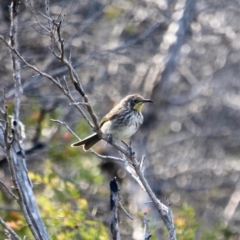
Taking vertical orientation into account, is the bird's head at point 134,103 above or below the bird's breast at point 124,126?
above

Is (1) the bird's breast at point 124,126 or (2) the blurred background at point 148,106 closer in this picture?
(1) the bird's breast at point 124,126

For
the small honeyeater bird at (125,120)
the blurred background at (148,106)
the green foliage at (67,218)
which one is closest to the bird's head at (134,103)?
the small honeyeater bird at (125,120)

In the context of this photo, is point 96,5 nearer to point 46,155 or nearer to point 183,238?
point 46,155

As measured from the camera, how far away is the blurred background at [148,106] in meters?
8.85

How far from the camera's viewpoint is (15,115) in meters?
5.25

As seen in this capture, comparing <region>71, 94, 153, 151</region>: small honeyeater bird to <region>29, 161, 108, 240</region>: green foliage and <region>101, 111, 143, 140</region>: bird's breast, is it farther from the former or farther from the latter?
<region>29, 161, 108, 240</region>: green foliage

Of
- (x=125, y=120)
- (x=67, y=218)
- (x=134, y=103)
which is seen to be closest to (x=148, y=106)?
(x=67, y=218)

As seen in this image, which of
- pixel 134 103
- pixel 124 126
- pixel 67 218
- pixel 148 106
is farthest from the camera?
pixel 148 106

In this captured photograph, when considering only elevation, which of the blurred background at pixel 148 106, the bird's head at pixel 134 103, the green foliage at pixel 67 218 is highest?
the blurred background at pixel 148 106

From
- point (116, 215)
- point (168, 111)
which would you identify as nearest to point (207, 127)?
point (168, 111)

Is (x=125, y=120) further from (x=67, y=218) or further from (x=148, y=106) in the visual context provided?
(x=148, y=106)

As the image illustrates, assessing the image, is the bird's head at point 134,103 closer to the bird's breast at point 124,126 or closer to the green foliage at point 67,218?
the bird's breast at point 124,126

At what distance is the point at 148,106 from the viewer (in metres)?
10.8

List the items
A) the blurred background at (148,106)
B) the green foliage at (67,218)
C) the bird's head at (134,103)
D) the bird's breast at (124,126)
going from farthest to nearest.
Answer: the blurred background at (148,106)
the green foliage at (67,218)
the bird's head at (134,103)
the bird's breast at (124,126)
